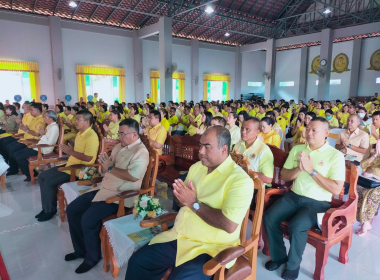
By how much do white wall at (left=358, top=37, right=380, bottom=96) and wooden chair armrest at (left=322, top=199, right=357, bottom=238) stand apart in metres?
14.9

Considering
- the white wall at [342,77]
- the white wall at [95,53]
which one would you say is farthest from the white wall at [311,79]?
the white wall at [95,53]

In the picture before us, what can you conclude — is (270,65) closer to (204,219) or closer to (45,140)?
(45,140)

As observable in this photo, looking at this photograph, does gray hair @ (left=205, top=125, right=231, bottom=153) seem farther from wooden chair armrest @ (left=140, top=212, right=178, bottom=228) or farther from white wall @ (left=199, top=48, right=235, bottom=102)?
white wall @ (left=199, top=48, right=235, bottom=102)

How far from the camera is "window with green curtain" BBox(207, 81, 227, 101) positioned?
1669 centimetres

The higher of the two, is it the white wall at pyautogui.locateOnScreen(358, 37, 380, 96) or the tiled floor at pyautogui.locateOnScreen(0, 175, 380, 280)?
the white wall at pyautogui.locateOnScreen(358, 37, 380, 96)

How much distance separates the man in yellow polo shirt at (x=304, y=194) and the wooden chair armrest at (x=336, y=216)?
0.11 meters

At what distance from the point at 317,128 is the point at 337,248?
1.12 m

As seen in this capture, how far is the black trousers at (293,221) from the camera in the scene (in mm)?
1960

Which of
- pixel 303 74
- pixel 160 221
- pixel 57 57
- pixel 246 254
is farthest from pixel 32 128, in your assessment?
pixel 303 74

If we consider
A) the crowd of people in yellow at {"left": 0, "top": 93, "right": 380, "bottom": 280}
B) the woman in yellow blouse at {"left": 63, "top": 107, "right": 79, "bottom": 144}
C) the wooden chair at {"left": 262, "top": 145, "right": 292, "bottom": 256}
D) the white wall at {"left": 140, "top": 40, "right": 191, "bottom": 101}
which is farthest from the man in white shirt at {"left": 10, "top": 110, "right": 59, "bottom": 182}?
the white wall at {"left": 140, "top": 40, "right": 191, "bottom": 101}

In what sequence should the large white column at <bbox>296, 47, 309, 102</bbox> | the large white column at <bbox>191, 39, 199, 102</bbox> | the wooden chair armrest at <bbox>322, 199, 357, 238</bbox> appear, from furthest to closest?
the large white column at <bbox>296, 47, 309, 102</bbox>
the large white column at <bbox>191, 39, 199, 102</bbox>
the wooden chair armrest at <bbox>322, 199, 357, 238</bbox>

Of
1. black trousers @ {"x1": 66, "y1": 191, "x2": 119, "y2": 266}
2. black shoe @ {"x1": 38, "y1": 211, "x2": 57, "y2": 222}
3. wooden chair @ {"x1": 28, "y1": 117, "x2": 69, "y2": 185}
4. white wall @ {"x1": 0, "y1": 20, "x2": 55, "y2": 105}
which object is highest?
white wall @ {"x1": 0, "y1": 20, "x2": 55, "y2": 105}

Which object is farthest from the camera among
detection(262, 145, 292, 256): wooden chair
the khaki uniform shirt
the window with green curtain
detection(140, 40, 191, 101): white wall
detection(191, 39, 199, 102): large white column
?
the window with green curtain

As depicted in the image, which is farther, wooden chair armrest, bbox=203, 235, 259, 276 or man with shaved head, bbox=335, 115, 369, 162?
man with shaved head, bbox=335, 115, 369, 162
